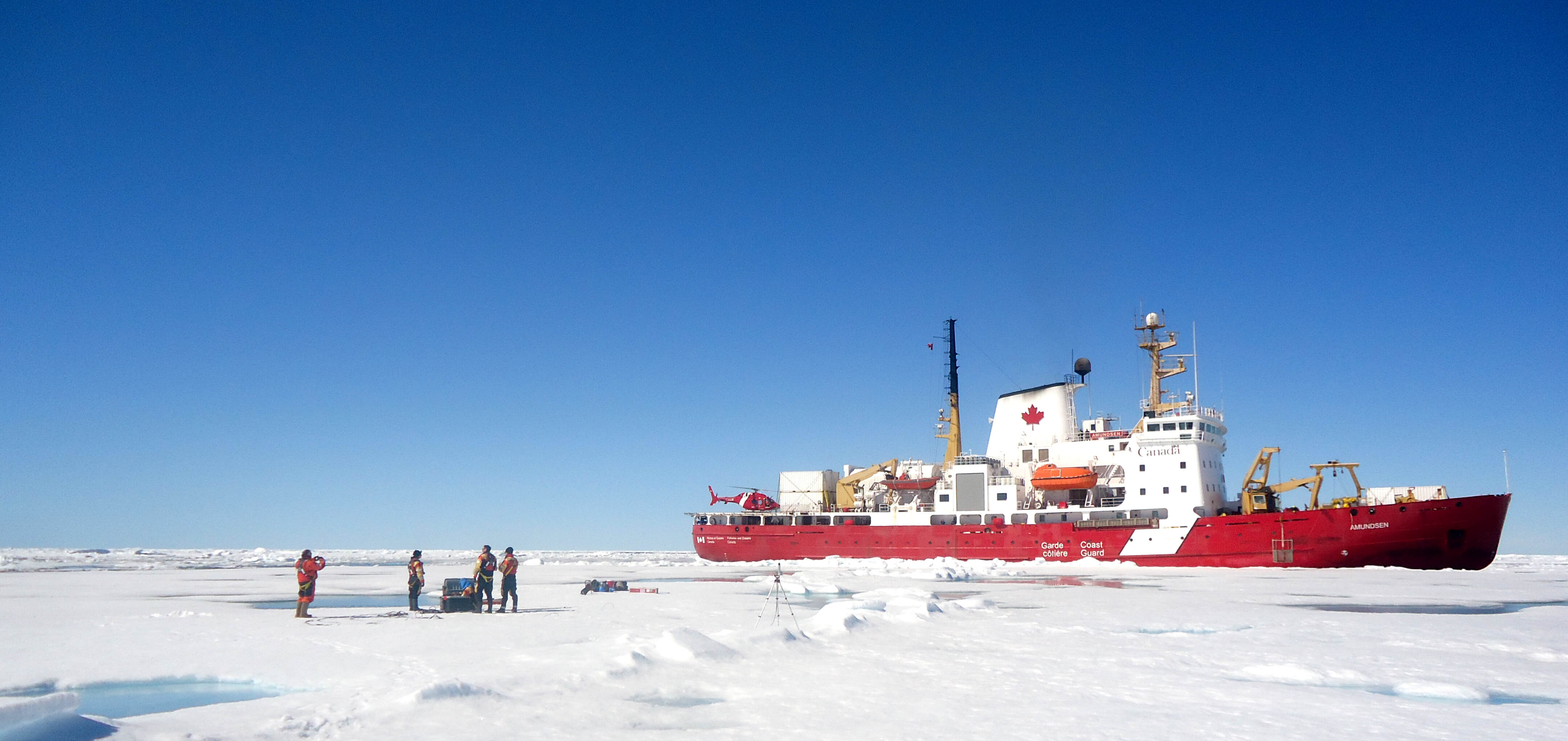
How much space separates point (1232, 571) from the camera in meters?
32.7

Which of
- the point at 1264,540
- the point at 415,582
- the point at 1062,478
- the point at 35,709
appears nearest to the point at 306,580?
the point at 415,582

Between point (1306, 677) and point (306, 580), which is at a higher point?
point (306, 580)

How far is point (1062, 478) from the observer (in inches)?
1500

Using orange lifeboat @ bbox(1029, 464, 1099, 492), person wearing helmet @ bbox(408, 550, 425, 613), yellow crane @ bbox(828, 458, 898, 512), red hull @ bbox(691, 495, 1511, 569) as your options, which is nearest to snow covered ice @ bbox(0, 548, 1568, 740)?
person wearing helmet @ bbox(408, 550, 425, 613)

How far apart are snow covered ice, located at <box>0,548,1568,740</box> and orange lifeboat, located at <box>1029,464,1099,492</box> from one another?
16.8m

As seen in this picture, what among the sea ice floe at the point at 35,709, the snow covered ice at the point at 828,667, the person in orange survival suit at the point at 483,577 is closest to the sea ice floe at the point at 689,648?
the snow covered ice at the point at 828,667

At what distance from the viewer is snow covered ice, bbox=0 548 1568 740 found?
6.77 metres

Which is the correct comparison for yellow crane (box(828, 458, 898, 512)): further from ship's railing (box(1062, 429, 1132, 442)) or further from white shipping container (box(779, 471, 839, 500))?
ship's railing (box(1062, 429, 1132, 442))

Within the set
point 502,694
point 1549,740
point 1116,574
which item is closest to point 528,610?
point 502,694

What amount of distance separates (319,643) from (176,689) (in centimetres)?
247

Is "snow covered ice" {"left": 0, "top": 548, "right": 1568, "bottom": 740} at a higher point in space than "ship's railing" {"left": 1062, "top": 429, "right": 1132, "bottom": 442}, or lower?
lower

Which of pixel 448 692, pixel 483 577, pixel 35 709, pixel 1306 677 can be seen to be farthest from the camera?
pixel 483 577

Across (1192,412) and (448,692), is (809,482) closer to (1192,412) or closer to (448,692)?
(1192,412)

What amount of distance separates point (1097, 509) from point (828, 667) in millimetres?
30654
